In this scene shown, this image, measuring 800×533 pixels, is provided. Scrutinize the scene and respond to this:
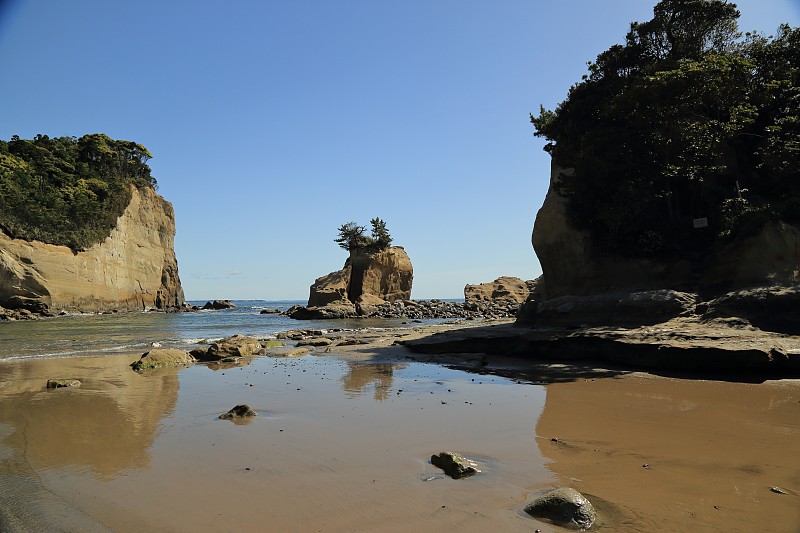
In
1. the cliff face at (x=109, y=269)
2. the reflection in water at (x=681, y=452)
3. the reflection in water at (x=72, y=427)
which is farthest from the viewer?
the cliff face at (x=109, y=269)

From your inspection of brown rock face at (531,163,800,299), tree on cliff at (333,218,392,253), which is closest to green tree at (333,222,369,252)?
tree on cliff at (333,218,392,253)

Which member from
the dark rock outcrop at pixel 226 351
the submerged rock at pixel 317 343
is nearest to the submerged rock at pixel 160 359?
the dark rock outcrop at pixel 226 351

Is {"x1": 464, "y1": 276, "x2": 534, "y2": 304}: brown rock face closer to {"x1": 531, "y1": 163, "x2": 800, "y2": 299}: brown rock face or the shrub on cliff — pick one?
{"x1": 531, "y1": 163, "x2": 800, "y2": 299}: brown rock face

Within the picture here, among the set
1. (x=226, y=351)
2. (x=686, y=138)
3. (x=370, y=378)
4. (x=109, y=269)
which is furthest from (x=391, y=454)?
(x=109, y=269)

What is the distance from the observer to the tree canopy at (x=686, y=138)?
51.2 ft

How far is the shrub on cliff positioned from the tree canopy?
50.3 meters

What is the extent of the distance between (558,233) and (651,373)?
10814 millimetres

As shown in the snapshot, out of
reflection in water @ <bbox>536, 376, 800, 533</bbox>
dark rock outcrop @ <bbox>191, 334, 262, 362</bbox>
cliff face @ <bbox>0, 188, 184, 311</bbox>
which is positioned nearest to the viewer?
reflection in water @ <bbox>536, 376, 800, 533</bbox>

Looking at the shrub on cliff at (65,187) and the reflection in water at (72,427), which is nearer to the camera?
the reflection in water at (72,427)

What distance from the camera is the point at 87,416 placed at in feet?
24.0

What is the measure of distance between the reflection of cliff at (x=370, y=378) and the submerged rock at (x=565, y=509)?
4.91 m

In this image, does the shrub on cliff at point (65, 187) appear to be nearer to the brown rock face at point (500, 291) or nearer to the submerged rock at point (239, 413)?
the brown rock face at point (500, 291)

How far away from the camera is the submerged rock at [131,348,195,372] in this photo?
12.9m

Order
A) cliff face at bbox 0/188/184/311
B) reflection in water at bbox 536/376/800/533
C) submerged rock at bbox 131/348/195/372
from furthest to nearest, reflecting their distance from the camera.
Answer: cliff face at bbox 0/188/184/311, submerged rock at bbox 131/348/195/372, reflection in water at bbox 536/376/800/533
